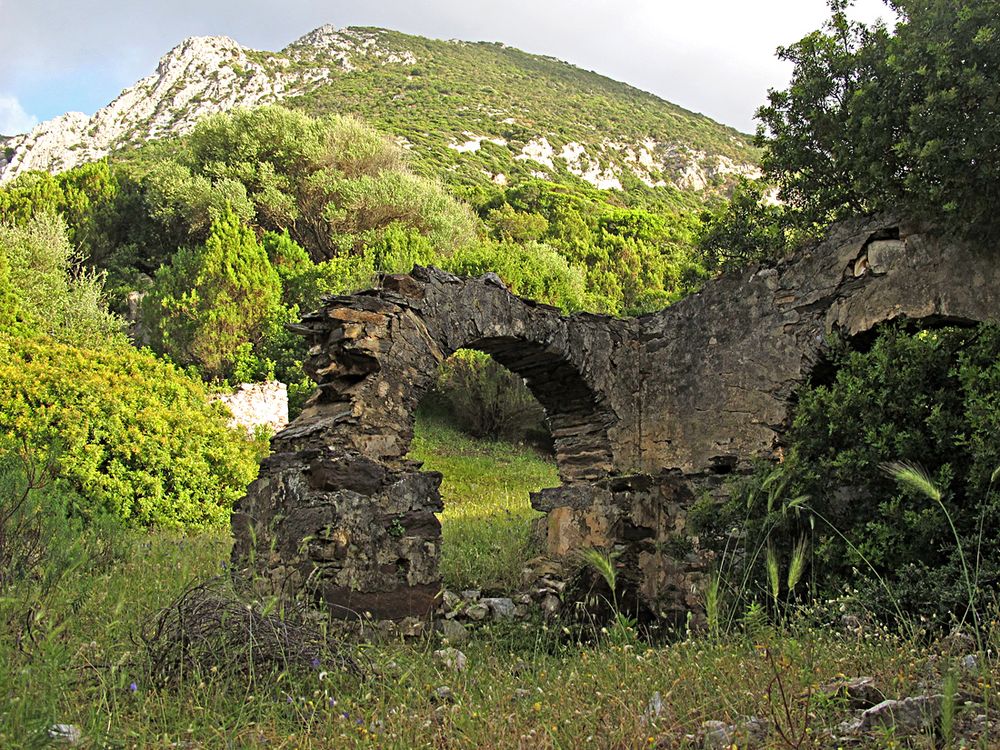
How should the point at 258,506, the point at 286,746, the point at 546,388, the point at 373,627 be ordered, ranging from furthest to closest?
the point at 546,388, the point at 258,506, the point at 373,627, the point at 286,746

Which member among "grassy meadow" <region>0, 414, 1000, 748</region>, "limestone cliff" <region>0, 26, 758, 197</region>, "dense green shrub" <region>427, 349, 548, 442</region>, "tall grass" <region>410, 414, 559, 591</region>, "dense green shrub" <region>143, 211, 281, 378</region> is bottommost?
"tall grass" <region>410, 414, 559, 591</region>

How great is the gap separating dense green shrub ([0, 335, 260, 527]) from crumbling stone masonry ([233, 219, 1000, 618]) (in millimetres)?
4632

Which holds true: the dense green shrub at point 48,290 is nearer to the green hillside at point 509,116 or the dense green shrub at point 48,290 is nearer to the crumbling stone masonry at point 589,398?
the crumbling stone masonry at point 589,398

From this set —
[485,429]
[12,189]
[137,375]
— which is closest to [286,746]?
[137,375]

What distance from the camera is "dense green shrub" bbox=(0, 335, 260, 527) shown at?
10383 mm

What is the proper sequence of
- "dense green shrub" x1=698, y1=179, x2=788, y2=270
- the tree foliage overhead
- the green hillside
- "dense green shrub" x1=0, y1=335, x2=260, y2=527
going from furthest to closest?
the green hillside, "dense green shrub" x1=0, y1=335, x2=260, y2=527, "dense green shrub" x1=698, y1=179, x2=788, y2=270, the tree foliage overhead

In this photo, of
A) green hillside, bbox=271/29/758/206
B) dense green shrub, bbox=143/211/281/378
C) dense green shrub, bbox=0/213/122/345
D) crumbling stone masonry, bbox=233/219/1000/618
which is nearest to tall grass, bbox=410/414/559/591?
crumbling stone masonry, bbox=233/219/1000/618

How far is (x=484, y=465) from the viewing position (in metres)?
15.8

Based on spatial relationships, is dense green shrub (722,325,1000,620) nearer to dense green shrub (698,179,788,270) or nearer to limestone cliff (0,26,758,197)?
dense green shrub (698,179,788,270)

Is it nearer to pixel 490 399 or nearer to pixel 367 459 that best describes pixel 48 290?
pixel 490 399

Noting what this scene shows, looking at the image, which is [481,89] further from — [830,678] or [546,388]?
[830,678]

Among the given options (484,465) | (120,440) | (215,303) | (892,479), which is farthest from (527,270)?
(892,479)

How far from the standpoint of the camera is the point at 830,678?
344 cm

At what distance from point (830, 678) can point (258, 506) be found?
472cm
